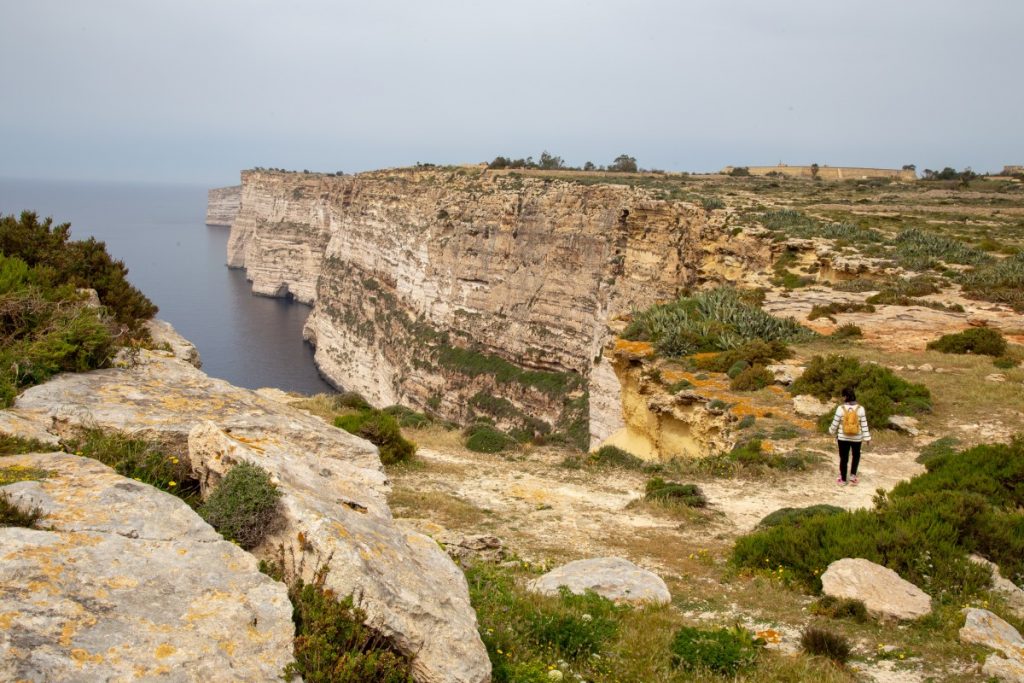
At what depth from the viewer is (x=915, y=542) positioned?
6.39 metres

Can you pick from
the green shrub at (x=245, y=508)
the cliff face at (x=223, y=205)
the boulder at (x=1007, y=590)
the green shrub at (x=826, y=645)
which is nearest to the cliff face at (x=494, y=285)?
the boulder at (x=1007, y=590)

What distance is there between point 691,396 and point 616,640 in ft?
32.6

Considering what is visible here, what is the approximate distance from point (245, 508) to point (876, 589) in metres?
4.78

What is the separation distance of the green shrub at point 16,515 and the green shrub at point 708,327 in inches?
540

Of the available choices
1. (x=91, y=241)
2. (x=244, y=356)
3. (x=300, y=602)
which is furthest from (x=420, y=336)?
(x=300, y=602)

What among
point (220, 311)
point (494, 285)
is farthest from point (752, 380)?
point (220, 311)

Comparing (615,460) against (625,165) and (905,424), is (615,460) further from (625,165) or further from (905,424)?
(625,165)

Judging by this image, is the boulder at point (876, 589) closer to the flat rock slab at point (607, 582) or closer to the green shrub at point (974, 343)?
the flat rock slab at point (607, 582)

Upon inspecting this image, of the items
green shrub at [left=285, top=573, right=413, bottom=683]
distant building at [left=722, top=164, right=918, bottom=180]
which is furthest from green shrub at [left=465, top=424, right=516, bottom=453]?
distant building at [left=722, top=164, right=918, bottom=180]

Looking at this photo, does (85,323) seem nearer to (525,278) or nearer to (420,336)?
(525,278)

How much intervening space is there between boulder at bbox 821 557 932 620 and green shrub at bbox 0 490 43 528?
543 centimetres

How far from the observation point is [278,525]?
12.0 feet

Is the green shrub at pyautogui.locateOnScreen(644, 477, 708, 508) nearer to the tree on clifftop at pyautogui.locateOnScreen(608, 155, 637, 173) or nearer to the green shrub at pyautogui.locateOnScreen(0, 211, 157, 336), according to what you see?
the green shrub at pyautogui.locateOnScreen(0, 211, 157, 336)

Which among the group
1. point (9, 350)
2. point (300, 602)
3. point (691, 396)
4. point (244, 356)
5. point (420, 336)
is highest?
point (9, 350)
